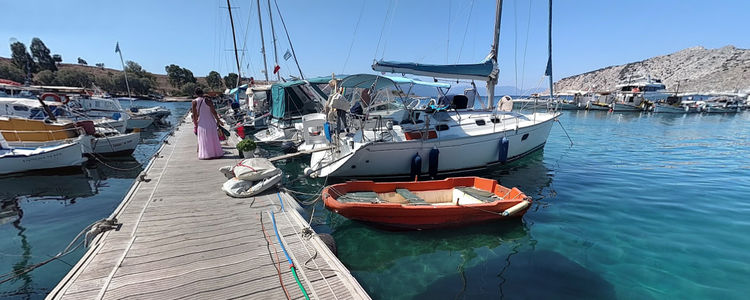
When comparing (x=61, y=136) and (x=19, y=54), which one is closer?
(x=61, y=136)

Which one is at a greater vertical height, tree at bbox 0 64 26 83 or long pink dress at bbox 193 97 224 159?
tree at bbox 0 64 26 83

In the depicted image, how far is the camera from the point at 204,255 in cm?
379

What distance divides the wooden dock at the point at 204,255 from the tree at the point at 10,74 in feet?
292

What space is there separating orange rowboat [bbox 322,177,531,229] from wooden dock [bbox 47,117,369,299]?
1.31m

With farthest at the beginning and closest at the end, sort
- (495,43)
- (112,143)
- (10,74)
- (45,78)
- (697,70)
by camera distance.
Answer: (697,70), (45,78), (10,74), (112,143), (495,43)

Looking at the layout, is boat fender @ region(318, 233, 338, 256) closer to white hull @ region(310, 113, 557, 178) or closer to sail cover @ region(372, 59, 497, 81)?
white hull @ region(310, 113, 557, 178)

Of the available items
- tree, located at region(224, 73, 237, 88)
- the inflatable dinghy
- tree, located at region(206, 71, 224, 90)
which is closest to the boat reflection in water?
the inflatable dinghy

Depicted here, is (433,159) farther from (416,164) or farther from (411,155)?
(411,155)

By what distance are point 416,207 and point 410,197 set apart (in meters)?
0.99

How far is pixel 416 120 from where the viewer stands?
1070cm

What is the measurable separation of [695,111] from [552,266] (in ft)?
184

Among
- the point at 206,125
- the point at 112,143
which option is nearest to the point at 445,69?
the point at 206,125

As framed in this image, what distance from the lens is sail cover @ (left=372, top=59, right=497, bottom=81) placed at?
9711 mm

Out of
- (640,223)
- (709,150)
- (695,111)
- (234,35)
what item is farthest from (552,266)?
(695,111)
